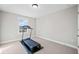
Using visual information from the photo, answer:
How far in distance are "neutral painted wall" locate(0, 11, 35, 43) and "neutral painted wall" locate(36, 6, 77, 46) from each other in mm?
352

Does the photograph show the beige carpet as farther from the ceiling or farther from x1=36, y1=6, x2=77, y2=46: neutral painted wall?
the ceiling

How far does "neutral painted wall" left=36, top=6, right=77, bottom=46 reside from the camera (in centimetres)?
115

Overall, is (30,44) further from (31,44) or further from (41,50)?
(41,50)

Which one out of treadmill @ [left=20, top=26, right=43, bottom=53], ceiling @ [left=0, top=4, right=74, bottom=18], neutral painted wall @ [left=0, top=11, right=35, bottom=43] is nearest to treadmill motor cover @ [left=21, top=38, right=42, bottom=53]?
treadmill @ [left=20, top=26, right=43, bottom=53]

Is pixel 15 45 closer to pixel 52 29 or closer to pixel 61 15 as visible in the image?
pixel 52 29

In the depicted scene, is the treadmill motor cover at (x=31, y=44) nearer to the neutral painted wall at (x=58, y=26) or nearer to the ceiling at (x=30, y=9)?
the neutral painted wall at (x=58, y=26)

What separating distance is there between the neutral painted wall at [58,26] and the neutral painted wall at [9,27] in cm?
35

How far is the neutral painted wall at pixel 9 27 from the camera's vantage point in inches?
37.8

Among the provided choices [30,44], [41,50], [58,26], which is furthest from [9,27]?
[58,26]

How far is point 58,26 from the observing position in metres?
1.41

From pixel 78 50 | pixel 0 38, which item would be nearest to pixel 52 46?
pixel 78 50

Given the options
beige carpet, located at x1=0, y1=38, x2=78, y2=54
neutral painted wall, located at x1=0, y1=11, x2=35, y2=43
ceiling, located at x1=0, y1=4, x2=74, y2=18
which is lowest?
beige carpet, located at x1=0, y1=38, x2=78, y2=54

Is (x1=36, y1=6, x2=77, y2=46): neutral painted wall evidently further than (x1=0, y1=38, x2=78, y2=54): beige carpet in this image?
Yes

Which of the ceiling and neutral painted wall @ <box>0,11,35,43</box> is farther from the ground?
the ceiling
